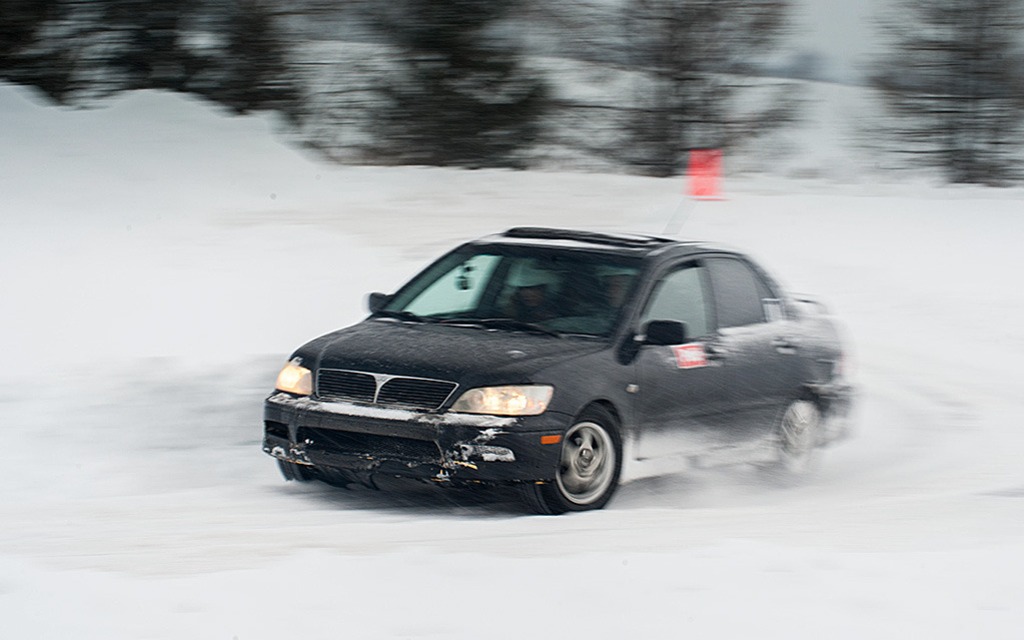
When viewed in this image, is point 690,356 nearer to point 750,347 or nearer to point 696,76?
point 750,347

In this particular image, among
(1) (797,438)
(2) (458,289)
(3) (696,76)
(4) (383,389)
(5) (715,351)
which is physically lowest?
(1) (797,438)

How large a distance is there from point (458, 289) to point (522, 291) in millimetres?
460

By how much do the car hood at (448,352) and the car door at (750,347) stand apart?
120 cm

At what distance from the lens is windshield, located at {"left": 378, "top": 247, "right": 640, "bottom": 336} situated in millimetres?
8211

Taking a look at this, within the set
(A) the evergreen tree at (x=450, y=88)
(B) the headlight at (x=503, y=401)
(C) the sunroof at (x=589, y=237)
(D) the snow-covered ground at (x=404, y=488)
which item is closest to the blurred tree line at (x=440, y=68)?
(A) the evergreen tree at (x=450, y=88)

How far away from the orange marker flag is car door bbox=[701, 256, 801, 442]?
23.1 ft

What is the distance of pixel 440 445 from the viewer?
734cm

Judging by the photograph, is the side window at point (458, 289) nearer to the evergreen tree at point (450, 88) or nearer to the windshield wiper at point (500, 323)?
the windshield wiper at point (500, 323)

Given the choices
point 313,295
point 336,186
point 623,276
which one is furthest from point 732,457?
point 336,186

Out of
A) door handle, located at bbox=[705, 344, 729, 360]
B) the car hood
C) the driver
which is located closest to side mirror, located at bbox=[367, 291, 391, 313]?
the car hood

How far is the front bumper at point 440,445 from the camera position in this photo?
288 inches

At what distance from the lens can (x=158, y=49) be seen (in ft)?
61.6

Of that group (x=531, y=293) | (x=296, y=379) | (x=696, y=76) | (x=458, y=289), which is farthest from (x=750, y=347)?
(x=696, y=76)

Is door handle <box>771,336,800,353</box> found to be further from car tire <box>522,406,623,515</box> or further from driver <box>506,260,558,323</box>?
car tire <box>522,406,623,515</box>
